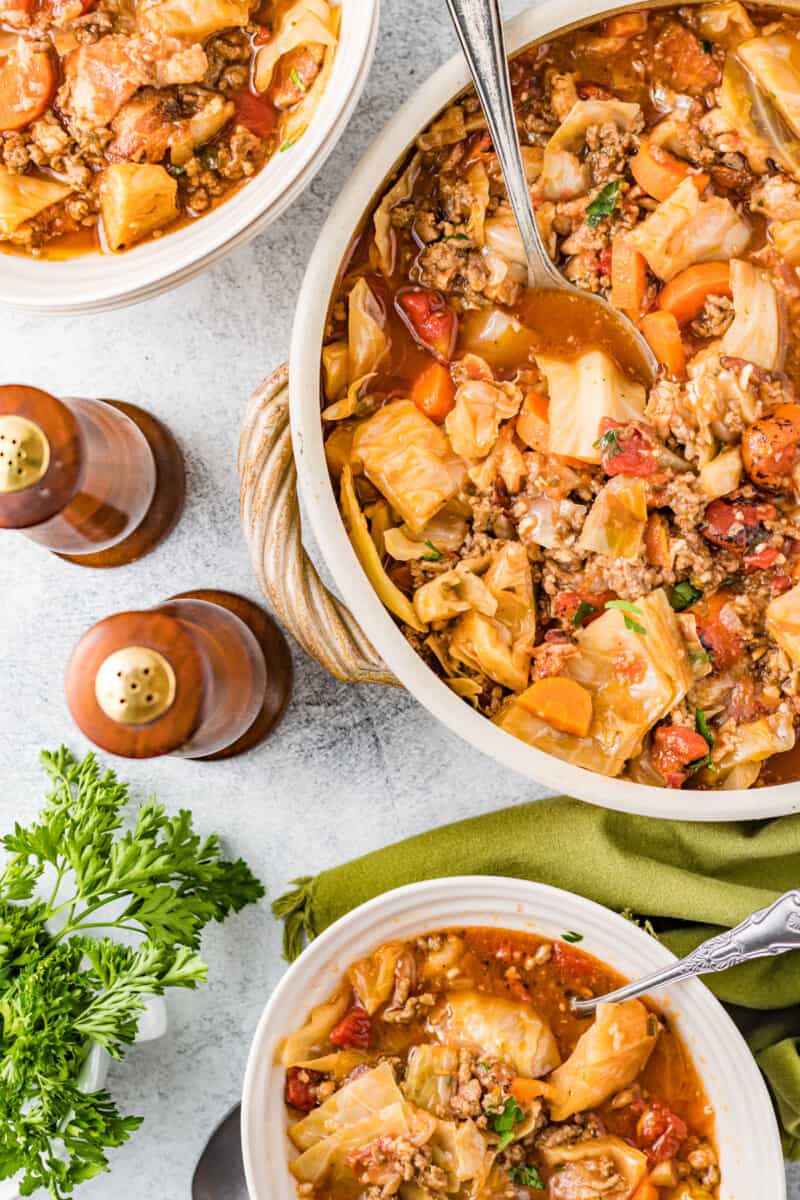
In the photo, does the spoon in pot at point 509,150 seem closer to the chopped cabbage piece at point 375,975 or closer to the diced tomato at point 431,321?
the diced tomato at point 431,321

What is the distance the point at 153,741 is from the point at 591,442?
56.0 inches

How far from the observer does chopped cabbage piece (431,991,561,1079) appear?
338 cm

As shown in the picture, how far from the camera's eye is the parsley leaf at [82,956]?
10.8 feet

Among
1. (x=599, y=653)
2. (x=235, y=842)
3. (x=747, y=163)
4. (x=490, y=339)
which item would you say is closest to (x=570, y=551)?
(x=599, y=653)

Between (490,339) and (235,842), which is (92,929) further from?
(490,339)

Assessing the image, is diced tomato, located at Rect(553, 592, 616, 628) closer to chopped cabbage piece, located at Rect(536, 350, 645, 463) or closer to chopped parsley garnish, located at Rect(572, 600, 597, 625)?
chopped parsley garnish, located at Rect(572, 600, 597, 625)

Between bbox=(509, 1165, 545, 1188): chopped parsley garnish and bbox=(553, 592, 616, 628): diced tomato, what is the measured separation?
1.62 m

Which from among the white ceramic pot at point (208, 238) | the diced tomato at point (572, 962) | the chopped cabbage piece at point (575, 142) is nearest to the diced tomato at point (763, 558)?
the chopped cabbage piece at point (575, 142)

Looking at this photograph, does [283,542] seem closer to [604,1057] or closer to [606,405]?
[606,405]

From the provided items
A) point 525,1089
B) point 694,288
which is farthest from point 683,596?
point 525,1089

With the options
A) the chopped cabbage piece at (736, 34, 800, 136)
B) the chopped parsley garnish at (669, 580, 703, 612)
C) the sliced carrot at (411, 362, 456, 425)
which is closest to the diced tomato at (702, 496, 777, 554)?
the chopped parsley garnish at (669, 580, 703, 612)

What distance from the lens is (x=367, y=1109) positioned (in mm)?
3361

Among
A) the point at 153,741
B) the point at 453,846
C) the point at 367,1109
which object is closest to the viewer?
the point at 153,741

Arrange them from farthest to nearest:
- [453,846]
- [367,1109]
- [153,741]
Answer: [453,846] → [367,1109] → [153,741]
